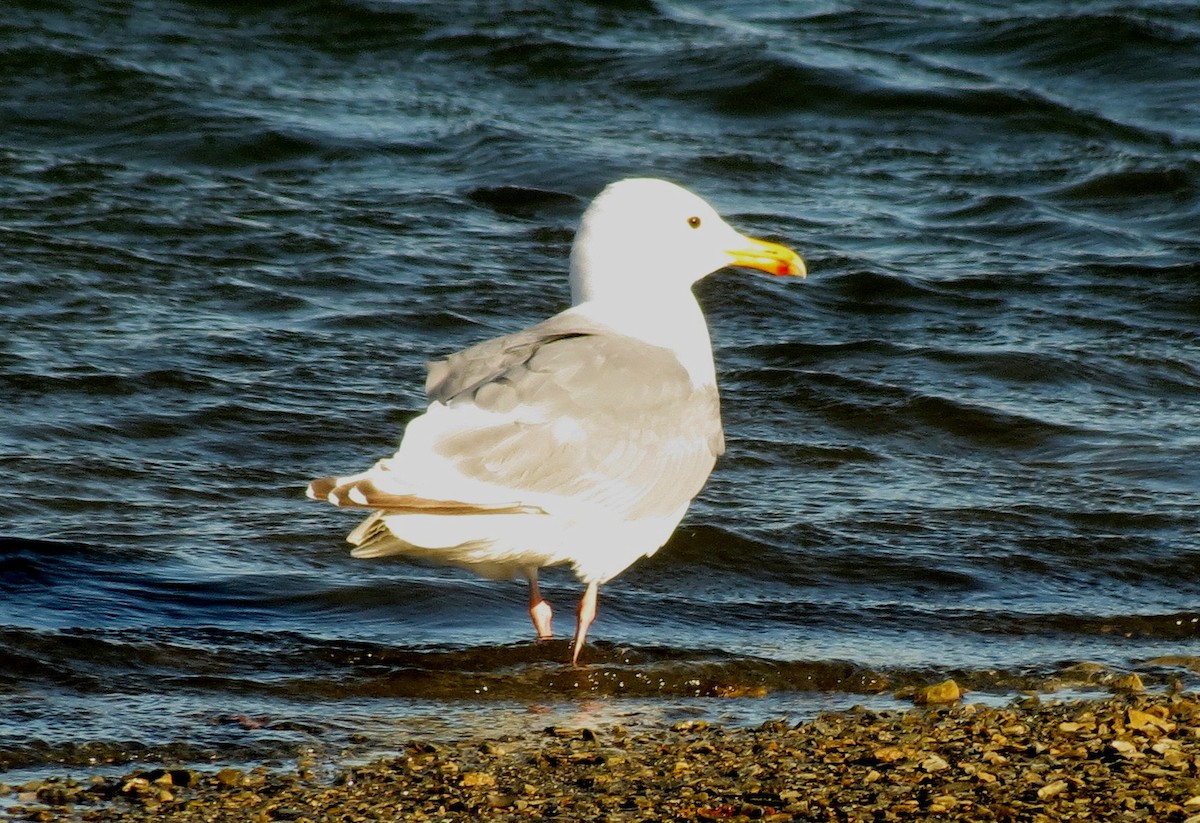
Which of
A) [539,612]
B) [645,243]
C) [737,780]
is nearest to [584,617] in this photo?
[539,612]

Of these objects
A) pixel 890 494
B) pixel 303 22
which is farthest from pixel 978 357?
pixel 303 22

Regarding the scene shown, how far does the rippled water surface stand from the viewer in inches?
231

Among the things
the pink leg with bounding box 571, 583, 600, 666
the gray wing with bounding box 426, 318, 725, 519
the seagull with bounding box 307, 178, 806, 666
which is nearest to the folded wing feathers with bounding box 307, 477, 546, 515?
the seagull with bounding box 307, 178, 806, 666

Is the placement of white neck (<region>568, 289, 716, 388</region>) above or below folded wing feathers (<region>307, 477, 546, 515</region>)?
above

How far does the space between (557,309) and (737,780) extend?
6.05 metres

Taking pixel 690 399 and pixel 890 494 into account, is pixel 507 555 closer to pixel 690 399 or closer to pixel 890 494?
pixel 690 399

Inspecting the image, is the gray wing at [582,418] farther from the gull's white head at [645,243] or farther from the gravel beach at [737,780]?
the gravel beach at [737,780]

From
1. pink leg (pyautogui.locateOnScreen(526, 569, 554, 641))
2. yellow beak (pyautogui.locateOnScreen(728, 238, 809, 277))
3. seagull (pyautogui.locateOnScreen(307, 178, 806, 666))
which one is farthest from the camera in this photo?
yellow beak (pyautogui.locateOnScreen(728, 238, 809, 277))

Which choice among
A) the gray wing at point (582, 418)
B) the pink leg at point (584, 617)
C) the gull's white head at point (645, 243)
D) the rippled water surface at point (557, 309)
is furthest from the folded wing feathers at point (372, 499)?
the gull's white head at point (645, 243)

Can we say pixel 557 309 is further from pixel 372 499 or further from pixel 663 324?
pixel 372 499

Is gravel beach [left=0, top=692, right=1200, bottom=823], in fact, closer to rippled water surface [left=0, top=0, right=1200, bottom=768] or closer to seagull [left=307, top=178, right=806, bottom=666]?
rippled water surface [left=0, top=0, right=1200, bottom=768]

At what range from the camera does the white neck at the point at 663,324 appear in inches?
248

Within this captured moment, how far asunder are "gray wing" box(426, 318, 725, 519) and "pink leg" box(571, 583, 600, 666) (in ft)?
1.02

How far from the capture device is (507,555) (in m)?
5.57
